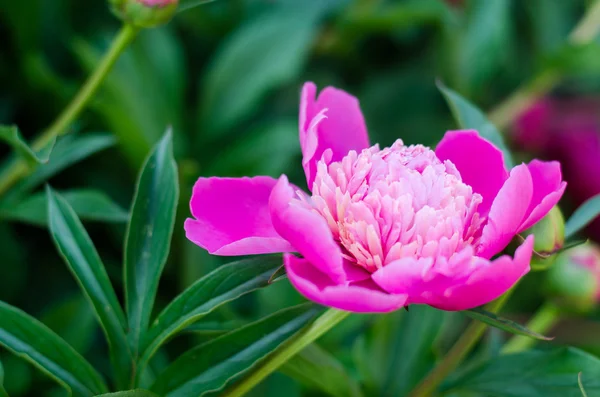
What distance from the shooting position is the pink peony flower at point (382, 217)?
30 cm

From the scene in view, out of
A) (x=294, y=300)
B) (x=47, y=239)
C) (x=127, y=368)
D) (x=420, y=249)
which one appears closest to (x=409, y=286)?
(x=420, y=249)

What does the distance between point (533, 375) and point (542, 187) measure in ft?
0.40

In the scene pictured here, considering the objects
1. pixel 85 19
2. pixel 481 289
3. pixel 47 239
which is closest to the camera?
pixel 481 289

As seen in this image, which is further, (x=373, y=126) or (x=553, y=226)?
Result: (x=373, y=126)

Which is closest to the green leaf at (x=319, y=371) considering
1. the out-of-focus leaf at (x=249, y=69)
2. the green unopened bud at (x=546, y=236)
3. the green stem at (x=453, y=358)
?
the green stem at (x=453, y=358)

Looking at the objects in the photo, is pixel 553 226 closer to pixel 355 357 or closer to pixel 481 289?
pixel 481 289

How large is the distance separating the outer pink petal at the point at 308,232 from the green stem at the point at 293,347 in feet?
0.12

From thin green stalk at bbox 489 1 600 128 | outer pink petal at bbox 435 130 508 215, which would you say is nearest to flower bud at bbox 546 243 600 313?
outer pink petal at bbox 435 130 508 215

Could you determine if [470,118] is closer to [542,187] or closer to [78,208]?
[542,187]

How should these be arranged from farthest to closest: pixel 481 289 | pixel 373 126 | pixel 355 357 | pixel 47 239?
pixel 373 126 → pixel 47 239 → pixel 355 357 → pixel 481 289

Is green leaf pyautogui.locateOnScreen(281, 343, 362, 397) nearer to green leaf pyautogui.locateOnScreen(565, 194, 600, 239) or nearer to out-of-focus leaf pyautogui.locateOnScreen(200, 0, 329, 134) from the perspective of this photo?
green leaf pyautogui.locateOnScreen(565, 194, 600, 239)

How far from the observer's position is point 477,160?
378 millimetres

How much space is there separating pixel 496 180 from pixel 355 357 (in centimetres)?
24

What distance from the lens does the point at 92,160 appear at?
31.2 inches
